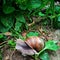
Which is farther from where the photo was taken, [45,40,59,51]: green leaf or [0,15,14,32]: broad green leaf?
[0,15,14,32]: broad green leaf

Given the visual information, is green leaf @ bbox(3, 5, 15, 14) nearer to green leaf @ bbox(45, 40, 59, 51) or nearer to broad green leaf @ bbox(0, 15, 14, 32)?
broad green leaf @ bbox(0, 15, 14, 32)

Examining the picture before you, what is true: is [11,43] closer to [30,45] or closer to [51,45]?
[30,45]

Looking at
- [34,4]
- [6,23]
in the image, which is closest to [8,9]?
[6,23]

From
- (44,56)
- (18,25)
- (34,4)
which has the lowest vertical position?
(44,56)

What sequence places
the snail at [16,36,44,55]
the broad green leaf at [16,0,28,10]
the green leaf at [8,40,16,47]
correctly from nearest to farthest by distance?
1. the snail at [16,36,44,55]
2. the green leaf at [8,40,16,47]
3. the broad green leaf at [16,0,28,10]

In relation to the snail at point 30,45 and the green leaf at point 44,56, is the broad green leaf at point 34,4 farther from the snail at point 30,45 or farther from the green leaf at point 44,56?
the green leaf at point 44,56

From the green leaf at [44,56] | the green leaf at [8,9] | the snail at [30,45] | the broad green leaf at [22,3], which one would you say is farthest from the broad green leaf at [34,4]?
the green leaf at [44,56]

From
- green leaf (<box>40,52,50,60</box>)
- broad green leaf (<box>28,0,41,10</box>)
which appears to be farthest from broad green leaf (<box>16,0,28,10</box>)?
green leaf (<box>40,52,50,60</box>)

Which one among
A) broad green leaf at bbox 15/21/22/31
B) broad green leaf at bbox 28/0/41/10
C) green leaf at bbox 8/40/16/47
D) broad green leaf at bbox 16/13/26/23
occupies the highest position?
broad green leaf at bbox 28/0/41/10
